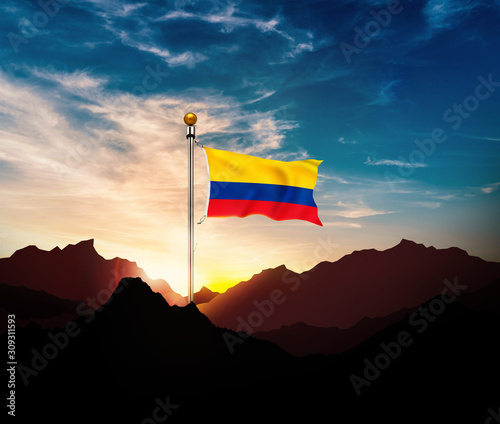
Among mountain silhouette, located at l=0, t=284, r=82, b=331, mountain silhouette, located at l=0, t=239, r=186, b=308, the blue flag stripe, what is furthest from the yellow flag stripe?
mountain silhouette, located at l=0, t=239, r=186, b=308

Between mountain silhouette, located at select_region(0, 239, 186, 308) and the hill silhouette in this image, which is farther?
mountain silhouette, located at select_region(0, 239, 186, 308)

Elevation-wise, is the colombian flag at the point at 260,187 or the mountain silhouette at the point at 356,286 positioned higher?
the colombian flag at the point at 260,187

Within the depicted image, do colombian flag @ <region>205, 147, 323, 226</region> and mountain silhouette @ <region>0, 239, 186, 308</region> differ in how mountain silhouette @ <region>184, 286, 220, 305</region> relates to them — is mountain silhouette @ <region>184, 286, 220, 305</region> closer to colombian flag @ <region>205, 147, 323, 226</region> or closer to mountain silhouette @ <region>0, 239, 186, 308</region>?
mountain silhouette @ <region>0, 239, 186, 308</region>

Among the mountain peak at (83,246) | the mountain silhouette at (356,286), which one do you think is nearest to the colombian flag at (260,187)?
the mountain silhouette at (356,286)

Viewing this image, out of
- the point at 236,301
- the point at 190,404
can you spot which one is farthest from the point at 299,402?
the point at 236,301

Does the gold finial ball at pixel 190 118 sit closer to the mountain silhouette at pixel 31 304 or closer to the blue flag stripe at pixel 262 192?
the blue flag stripe at pixel 262 192

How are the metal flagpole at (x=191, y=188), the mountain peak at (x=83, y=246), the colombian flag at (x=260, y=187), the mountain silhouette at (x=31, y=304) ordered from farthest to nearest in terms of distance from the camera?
the mountain peak at (x=83, y=246), the mountain silhouette at (x=31, y=304), the colombian flag at (x=260, y=187), the metal flagpole at (x=191, y=188)

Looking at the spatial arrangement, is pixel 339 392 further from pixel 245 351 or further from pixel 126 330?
pixel 126 330

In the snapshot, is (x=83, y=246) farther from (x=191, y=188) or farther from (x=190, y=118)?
(x=190, y=118)
